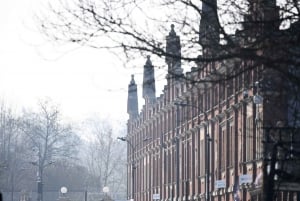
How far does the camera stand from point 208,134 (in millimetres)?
60375

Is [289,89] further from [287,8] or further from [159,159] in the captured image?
[159,159]

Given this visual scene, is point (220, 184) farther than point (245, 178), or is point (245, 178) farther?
point (220, 184)

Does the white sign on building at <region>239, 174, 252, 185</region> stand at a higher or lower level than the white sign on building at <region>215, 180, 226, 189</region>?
lower

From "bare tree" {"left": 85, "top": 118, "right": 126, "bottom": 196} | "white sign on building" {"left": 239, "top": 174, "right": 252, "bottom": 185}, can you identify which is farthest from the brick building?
"bare tree" {"left": 85, "top": 118, "right": 126, "bottom": 196}

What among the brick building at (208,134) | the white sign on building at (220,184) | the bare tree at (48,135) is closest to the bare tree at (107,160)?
the bare tree at (48,135)

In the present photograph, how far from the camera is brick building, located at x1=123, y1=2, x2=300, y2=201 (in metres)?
19.2

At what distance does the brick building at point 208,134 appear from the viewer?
1920cm

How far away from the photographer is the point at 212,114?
218 feet

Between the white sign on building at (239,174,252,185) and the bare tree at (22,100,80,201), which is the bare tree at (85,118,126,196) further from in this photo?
the white sign on building at (239,174,252,185)

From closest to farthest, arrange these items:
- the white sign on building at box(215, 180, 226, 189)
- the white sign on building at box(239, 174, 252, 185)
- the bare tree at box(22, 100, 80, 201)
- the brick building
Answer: the brick building
the white sign on building at box(239, 174, 252, 185)
the white sign on building at box(215, 180, 226, 189)
the bare tree at box(22, 100, 80, 201)

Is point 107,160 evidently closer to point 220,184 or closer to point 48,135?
point 48,135

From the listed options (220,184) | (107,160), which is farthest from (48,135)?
(220,184)

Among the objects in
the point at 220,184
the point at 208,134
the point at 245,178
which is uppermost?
the point at 208,134

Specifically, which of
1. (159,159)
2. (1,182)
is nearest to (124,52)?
(159,159)
